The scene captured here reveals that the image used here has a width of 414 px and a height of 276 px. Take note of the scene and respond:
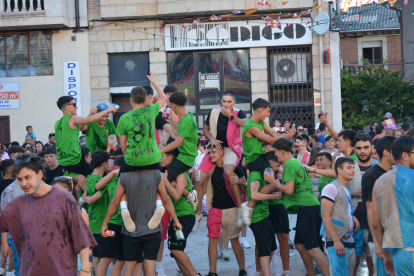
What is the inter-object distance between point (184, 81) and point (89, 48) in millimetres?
3746

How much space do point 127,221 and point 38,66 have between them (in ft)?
48.6

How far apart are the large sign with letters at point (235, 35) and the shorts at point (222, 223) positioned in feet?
37.4

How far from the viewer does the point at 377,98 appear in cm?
2236

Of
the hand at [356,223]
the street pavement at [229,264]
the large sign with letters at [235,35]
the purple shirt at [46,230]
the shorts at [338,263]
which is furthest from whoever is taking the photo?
the large sign with letters at [235,35]

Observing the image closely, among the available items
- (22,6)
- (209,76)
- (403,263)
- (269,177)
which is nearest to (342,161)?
(269,177)

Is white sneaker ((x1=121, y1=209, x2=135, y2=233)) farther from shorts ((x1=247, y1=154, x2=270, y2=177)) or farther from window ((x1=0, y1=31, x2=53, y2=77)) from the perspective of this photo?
window ((x1=0, y1=31, x2=53, y2=77))

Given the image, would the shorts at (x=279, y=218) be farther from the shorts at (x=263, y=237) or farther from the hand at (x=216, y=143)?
the hand at (x=216, y=143)

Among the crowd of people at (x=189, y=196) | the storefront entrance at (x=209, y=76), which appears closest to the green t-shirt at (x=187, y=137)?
the crowd of people at (x=189, y=196)

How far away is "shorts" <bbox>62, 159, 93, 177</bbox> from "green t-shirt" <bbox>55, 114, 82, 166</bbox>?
91 mm

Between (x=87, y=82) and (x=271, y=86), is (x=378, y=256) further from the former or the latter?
(x=87, y=82)

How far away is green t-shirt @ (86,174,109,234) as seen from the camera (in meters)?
6.69

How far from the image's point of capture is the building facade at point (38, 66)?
60.8 ft

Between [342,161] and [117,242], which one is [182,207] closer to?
[117,242]

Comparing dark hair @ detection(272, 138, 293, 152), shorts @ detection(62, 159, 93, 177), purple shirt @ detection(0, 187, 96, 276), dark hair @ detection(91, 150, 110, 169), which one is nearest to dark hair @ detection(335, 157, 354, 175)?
dark hair @ detection(272, 138, 293, 152)
